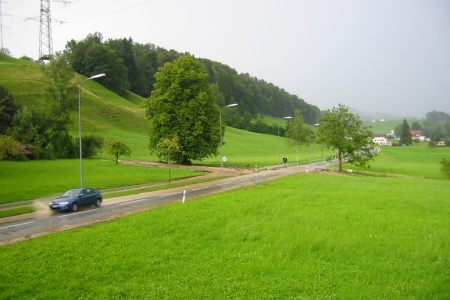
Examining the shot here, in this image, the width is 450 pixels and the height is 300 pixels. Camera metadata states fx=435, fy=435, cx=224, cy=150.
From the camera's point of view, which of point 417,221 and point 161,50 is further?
point 161,50

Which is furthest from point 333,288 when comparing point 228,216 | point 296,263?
point 228,216

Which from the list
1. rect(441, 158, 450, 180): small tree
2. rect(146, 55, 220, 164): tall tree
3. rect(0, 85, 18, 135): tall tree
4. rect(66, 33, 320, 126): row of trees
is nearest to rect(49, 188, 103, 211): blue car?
rect(146, 55, 220, 164): tall tree

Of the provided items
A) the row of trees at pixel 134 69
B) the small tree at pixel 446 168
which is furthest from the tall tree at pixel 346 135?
the row of trees at pixel 134 69

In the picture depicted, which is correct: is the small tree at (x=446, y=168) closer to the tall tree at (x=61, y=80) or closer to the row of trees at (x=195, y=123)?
the row of trees at (x=195, y=123)

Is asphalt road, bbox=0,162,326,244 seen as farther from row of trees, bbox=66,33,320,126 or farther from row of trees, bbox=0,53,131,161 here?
row of trees, bbox=66,33,320,126

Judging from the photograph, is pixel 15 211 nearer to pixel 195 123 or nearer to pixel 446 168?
pixel 195 123

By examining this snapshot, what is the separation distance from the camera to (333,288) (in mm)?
12477

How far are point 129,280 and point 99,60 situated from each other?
419 feet

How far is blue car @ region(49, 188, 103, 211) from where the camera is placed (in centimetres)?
2809

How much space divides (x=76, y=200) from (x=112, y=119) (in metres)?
68.4

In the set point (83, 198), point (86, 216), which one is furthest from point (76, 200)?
point (86, 216)

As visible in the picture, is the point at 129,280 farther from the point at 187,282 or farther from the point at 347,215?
the point at 347,215

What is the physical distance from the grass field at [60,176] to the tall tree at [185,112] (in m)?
8.34

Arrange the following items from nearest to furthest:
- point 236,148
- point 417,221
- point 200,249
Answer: point 200,249
point 417,221
point 236,148
